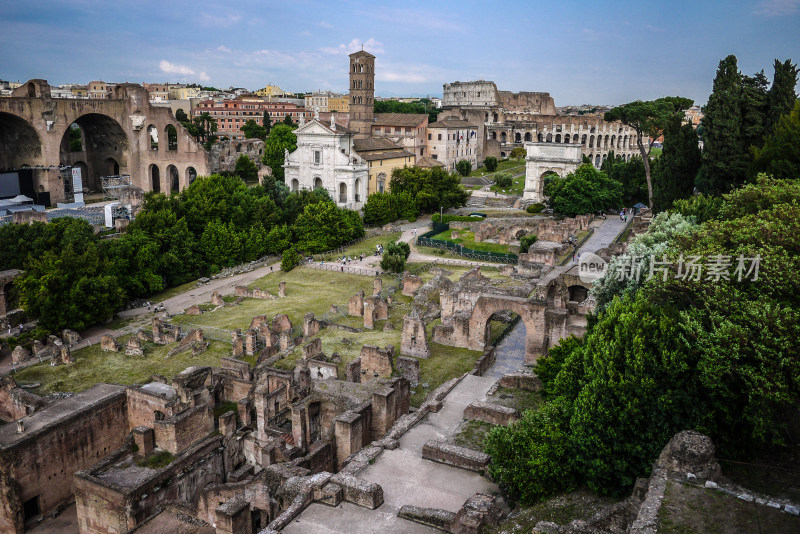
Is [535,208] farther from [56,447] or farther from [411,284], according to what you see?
[56,447]

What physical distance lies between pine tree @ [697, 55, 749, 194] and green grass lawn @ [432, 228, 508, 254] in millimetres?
17142

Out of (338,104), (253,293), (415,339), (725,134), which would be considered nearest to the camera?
(415,339)

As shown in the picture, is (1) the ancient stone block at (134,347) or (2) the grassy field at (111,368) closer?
(2) the grassy field at (111,368)

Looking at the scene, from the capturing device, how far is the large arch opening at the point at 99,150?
67.4m

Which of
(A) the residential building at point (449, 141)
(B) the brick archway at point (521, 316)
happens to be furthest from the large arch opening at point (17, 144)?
(B) the brick archway at point (521, 316)

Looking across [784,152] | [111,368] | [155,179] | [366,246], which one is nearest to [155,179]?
[155,179]

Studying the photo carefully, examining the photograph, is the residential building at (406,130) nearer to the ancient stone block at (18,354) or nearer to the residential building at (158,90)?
the ancient stone block at (18,354)

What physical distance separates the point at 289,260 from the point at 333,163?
742 inches

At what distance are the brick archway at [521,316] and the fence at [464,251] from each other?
16.8 meters

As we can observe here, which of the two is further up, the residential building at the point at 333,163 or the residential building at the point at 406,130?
the residential building at the point at 406,130

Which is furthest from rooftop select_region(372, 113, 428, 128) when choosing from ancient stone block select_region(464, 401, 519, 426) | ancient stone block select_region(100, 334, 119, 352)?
ancient stone block select_region(464, 401, 519, 426)

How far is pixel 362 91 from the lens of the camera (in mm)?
76312

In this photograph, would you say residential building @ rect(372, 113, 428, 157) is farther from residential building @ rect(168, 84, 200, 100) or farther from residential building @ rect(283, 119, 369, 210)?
residential building @ rect(168, 84, 200, 100)

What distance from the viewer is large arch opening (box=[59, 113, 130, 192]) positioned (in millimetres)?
67375
